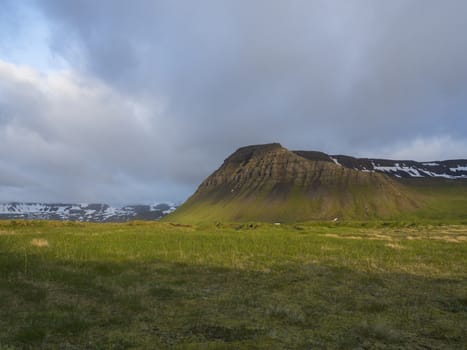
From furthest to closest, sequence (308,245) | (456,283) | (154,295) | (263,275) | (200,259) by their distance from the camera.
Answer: (308,245) < (200,259) < (263,275) < (456,283) < (154,295)

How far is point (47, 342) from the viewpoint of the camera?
936cm

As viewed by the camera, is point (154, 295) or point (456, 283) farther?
point (456, 283)

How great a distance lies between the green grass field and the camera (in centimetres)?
996

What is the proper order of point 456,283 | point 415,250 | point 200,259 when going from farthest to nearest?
point 415,250 → point 200,259 → point 456,283

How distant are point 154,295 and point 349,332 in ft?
26.5

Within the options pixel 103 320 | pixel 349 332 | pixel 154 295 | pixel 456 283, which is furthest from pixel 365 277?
pixel 103 320

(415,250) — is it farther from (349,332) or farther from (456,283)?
(349,332)

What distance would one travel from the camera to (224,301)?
14.3 m

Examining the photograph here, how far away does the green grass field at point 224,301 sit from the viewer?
9.96 metres

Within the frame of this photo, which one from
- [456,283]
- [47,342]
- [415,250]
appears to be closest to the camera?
[47,342]

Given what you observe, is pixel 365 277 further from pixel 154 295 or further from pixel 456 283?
pixel 154 295

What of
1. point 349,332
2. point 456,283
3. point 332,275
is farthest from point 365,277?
point 349,332

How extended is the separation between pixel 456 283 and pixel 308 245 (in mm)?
16831

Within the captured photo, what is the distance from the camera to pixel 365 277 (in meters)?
19.7
